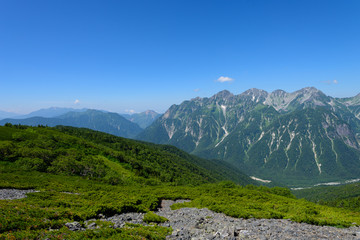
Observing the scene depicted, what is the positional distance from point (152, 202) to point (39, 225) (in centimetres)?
2029

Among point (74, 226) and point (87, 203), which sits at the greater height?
point (74, 226)

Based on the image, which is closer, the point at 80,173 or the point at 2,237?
the point at 2,237

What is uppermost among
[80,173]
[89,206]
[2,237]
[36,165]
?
[2,237]

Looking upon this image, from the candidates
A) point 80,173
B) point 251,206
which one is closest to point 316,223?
point 251,206

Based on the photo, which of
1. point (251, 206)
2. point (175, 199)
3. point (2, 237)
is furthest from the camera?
point (175, 199)

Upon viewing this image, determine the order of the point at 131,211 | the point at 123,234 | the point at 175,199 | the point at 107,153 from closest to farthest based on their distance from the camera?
the point at 123,234 < the point at 131,211 < the point at 175,199 < the point at 107,153

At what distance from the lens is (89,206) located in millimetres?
25953

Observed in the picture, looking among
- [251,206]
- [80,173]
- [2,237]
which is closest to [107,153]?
[80,173]

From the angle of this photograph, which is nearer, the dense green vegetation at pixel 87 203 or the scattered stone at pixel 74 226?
the dense green vegetation at pixel 87 203

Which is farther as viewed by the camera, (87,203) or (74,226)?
(87,203)

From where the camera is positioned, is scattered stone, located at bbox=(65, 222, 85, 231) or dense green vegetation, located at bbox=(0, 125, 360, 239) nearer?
dense green vegetation, located at bbox=(0, 125, 360, 239)

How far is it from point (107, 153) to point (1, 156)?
177 ft

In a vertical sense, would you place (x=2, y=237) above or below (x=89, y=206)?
above

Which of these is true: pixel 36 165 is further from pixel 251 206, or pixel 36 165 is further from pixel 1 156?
pixel 251 206
